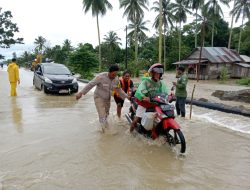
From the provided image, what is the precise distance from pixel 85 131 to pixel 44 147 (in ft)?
5.27

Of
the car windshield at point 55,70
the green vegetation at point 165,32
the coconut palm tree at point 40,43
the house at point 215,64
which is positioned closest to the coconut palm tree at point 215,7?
the green vegetation at point 165,32

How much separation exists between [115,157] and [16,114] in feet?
17.5

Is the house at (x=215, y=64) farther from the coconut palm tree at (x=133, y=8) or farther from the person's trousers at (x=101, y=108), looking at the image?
the person's trousers at (x=101, y=108)

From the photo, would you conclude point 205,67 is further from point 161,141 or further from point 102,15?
point 161,141

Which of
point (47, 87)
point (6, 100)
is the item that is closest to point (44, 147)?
point (6, 100)

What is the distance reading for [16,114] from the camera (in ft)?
32.2

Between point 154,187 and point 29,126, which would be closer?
point 154,187

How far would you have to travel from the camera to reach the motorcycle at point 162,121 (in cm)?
550

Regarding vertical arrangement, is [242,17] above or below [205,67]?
above

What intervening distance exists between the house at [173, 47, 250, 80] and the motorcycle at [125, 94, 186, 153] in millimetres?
33837

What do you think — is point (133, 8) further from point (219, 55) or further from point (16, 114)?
point (16, 114)

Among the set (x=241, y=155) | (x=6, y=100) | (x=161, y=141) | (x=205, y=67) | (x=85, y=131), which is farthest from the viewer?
(x=205, y=67)

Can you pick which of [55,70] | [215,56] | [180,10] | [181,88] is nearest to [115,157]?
[181,88]

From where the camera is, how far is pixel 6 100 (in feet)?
42.5
